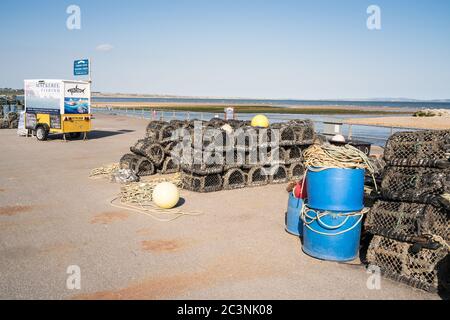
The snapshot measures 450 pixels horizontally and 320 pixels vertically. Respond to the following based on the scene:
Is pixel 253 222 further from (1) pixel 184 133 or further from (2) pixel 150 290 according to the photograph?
(1) pixel 184 133

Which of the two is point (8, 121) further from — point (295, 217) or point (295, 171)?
point (295, 217)

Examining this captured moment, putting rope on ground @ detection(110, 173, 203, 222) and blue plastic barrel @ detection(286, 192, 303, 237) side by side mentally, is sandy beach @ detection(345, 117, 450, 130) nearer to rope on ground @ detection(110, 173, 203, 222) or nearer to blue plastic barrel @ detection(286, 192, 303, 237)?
rope on ground @ detection(110, 173, 203, 222)

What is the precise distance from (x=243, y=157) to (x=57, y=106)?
14147 millimetres

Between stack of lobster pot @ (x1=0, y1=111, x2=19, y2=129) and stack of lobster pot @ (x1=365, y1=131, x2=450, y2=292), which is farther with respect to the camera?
stack of lobster pot @ (x1=0, y1=111, x2=19, y2=129)

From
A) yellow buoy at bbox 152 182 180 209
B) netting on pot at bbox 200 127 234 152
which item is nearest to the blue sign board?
netting on pot at bbox 200 127 234 152

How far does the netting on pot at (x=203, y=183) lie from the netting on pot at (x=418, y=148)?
5366mm

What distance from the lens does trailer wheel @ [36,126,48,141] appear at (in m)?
23.3

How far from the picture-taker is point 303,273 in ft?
20.7

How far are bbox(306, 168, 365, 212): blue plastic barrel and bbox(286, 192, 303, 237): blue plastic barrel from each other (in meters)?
1.21

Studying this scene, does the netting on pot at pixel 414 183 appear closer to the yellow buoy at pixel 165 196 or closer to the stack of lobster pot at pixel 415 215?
the stack of lobster pot at pixel 415 215

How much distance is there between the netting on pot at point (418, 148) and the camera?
7.05 meters

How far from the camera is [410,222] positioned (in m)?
6.37

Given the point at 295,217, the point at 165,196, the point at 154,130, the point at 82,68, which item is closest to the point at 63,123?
the point at 82,68
